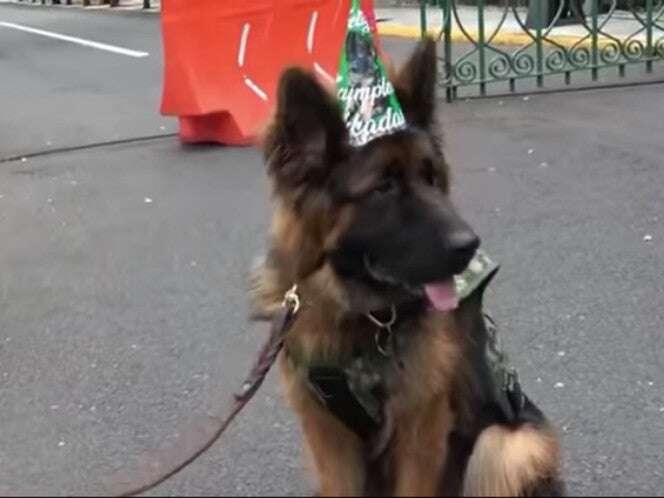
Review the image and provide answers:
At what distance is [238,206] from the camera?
342 inches

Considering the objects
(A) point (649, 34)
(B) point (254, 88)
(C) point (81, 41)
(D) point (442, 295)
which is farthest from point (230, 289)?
(C) point (81, 41)

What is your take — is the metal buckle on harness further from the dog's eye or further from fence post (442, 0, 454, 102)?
fence post (442, 0, 454, 102)

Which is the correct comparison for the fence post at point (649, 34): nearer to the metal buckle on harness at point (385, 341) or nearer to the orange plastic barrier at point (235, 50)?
the orange plastic barrier at point (235, 50)

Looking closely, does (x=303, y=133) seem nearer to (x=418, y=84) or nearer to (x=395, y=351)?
(x=418, y=84)

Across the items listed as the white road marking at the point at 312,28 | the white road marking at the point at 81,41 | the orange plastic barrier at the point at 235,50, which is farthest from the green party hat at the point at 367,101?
the white road marking at the point at 81,41

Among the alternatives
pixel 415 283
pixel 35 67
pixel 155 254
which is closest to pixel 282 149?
pixel 415 283

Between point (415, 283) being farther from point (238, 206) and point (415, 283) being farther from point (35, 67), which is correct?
point (35, 67)

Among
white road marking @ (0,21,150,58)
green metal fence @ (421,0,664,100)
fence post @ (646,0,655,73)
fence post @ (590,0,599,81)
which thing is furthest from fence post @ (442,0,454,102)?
white road marking @ (0,21,150,58)

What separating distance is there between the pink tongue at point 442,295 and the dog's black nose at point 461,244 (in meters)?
0.12

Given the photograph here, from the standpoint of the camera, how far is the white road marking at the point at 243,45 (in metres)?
10.7

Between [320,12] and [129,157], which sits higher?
[320,12]

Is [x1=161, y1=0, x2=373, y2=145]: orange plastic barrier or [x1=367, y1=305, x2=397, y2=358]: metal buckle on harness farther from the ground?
[x1=367, y1=305, x2=397, y2=358]: metal buckle on harness

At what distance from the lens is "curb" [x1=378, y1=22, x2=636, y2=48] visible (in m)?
13.8

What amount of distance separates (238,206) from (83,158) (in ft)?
9.07
